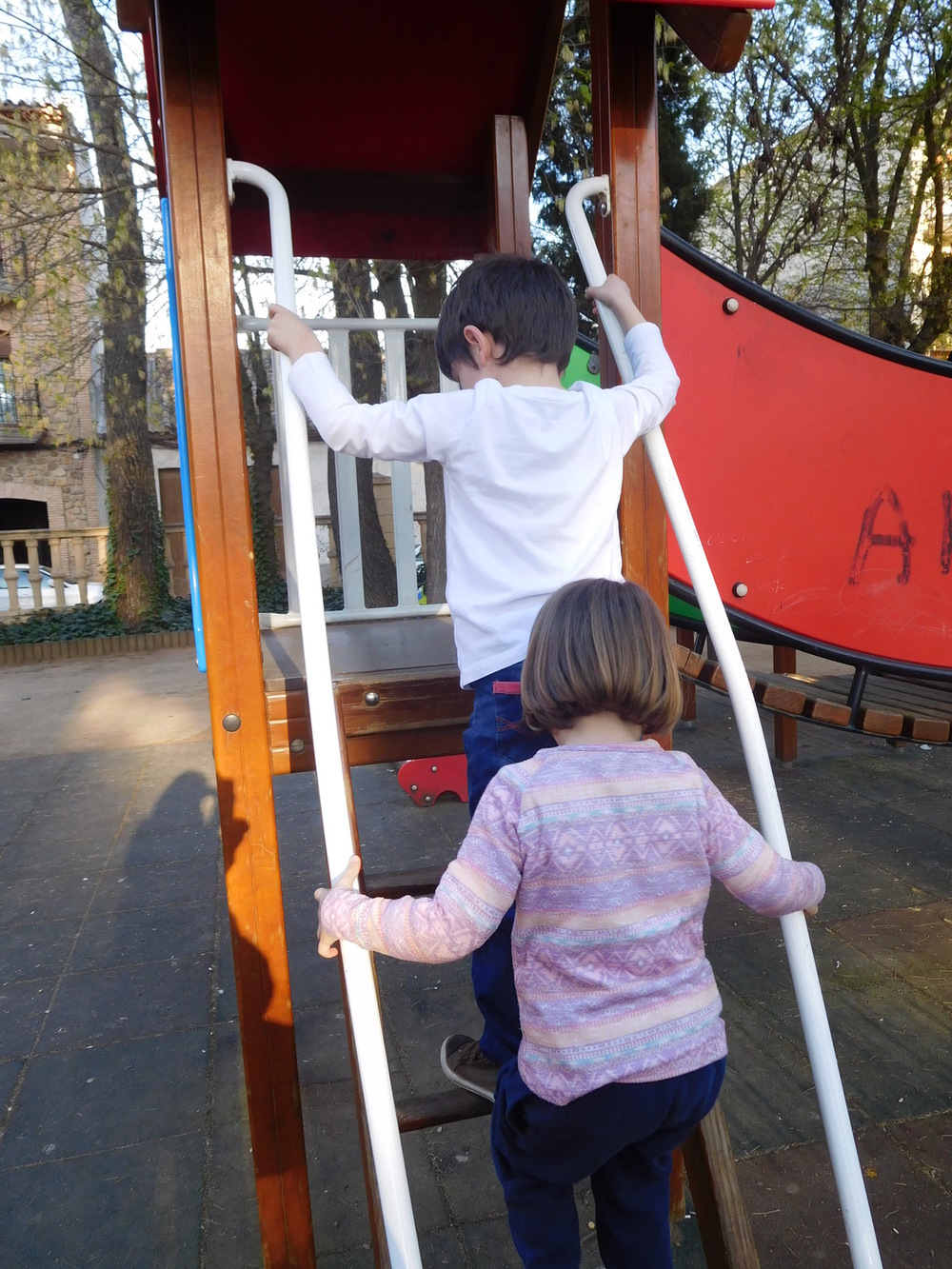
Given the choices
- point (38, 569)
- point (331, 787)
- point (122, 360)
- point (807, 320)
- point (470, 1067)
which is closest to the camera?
point (331, 787)

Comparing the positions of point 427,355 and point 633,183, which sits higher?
point 427,355

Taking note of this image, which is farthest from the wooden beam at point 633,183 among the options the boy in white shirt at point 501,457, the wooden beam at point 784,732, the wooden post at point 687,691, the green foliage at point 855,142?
the green foliage at point 855,142

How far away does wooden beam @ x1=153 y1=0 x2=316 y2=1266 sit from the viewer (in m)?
1.63

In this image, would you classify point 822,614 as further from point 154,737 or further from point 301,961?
point 154,737

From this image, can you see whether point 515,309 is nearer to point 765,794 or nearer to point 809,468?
point 765,794

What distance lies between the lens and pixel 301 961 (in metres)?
3.30

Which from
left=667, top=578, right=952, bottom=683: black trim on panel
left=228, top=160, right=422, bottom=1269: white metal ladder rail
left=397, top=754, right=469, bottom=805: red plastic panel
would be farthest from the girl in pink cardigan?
left=397, top=754, right=469, bottom=805: red plastic panel

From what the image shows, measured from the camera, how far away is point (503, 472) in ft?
4.91

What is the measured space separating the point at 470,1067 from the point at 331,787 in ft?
2.10

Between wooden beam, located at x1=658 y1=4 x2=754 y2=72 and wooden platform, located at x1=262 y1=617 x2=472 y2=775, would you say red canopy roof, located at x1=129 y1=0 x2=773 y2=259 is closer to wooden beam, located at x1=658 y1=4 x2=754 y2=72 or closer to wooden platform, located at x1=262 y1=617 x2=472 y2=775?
wooden beam, located at x1=658 y1=4 x2=754 y2=72

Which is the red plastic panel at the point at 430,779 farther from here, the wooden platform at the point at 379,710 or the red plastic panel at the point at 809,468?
the wooden platform at the point at 379,710

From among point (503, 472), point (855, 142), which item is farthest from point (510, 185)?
point (855, 142)

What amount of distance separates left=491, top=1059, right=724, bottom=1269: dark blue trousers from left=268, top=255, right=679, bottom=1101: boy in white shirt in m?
0.28

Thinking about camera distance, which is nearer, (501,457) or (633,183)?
(501,457)
